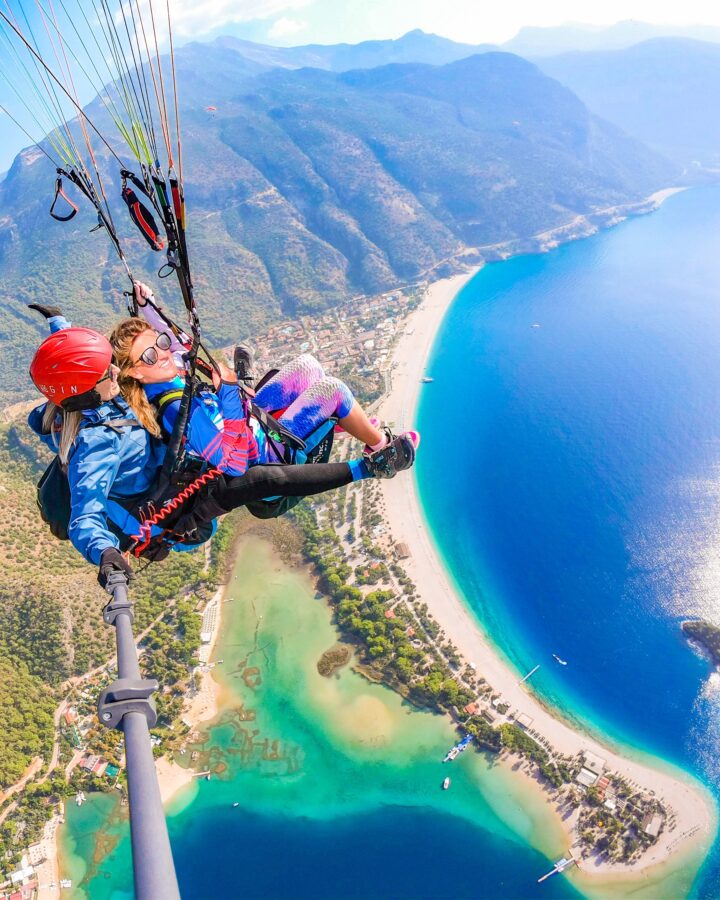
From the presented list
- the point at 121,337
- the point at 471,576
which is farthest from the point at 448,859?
the point at 121,337

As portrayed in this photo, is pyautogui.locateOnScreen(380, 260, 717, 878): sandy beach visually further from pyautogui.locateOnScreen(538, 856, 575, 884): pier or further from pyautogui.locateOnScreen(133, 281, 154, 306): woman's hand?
pyautogui.locateOnScreen(133, 281, 154, 306): woman's hand

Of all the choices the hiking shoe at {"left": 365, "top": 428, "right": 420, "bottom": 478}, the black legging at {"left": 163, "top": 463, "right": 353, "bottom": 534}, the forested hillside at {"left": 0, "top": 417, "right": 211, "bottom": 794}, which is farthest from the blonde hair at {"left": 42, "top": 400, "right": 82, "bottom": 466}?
the forested hillside at {"left": 0, "top": 417, "right": 211, "bottom": 794}

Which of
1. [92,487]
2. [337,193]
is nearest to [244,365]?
[92,487]

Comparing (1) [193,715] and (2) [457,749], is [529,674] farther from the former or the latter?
(1) [193,715]

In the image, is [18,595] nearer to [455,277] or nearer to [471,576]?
[471,576]

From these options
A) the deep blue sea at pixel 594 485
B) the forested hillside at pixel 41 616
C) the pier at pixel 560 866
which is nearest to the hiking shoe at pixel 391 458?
the forested hillside at pixel 41 616

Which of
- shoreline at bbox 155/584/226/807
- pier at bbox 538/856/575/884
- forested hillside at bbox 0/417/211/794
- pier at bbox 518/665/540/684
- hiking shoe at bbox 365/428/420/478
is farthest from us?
pier at bbox 518/665/540/684
